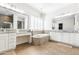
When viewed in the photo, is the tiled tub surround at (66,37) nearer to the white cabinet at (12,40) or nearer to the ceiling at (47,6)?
the ceiling at (47,6)

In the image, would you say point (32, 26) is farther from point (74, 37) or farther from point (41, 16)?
point (74, 37)

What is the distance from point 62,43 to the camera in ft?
6.61

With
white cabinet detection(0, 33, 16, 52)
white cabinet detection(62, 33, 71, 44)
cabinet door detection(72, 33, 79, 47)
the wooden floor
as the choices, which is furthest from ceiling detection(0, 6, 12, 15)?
cabinet door detection(72, 33, 79, 47)

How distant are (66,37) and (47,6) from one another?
1.00 metres

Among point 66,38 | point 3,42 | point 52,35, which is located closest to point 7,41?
point 3,42

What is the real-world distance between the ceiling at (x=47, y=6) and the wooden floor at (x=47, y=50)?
944 mm

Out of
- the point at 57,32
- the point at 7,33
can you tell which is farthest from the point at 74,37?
the point at 7,33

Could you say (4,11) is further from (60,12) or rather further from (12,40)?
(60,12)

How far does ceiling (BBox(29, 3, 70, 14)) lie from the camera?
194cm

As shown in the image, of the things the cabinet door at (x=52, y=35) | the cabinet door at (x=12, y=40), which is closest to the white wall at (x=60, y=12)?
the cabinet door at (x=52, y=35)

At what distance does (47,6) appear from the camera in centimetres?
197

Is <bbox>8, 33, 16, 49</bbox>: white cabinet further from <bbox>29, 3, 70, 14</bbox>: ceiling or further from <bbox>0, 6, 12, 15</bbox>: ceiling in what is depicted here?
<bbox>29, 3, 70, 14</bbox>: ceiling
